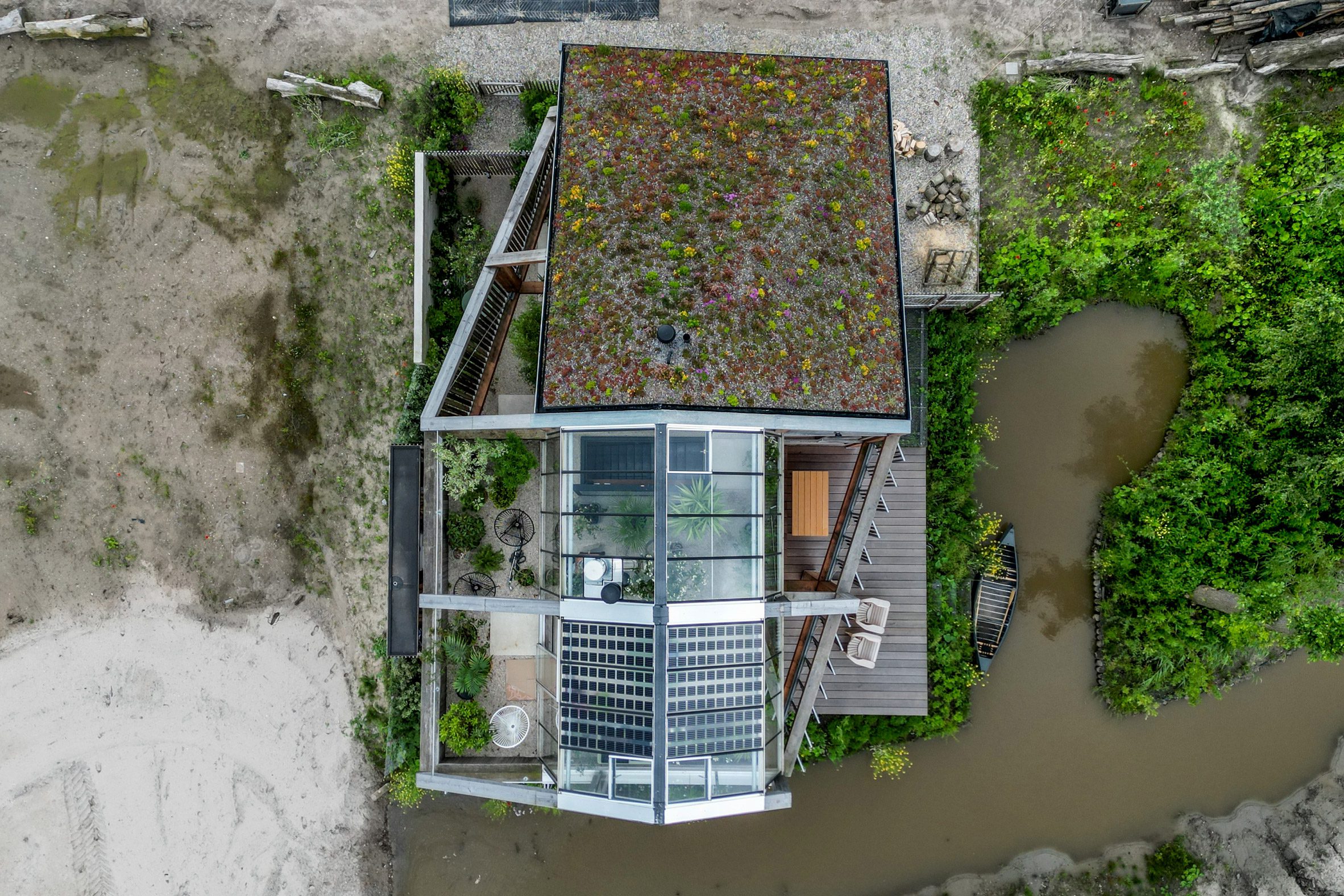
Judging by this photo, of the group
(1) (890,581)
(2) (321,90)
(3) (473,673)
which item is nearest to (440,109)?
(2) (321,90)

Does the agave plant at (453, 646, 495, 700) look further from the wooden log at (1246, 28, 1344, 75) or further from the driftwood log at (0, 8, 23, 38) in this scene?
the wooden log at (1246, 28, 1344, 75)

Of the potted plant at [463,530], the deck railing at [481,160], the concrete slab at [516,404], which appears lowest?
the potted plant at [463,530]

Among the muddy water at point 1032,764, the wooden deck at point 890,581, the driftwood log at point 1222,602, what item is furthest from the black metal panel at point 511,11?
the driftwood log at point 1222,602

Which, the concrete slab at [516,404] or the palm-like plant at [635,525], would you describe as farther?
the concrete slab at [516,404]

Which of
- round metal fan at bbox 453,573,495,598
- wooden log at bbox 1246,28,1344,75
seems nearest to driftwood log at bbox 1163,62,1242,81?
wooden log at bbox 1246,28,1344,75

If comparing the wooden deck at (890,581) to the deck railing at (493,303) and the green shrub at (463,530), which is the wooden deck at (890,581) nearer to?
the green shrub at (463,530)

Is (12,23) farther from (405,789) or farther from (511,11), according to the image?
(405,789)

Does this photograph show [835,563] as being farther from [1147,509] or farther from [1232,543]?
[1232,543]
